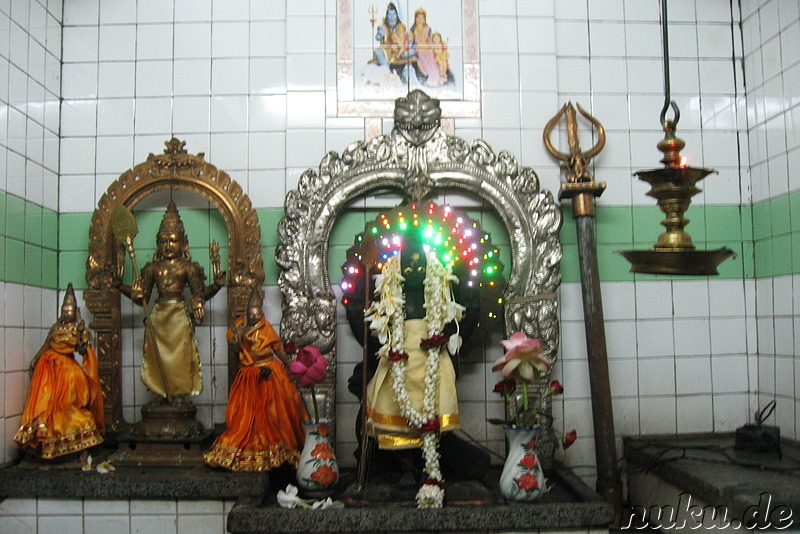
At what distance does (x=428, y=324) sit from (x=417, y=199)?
2.70ft

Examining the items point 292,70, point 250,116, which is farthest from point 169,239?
point 292,70

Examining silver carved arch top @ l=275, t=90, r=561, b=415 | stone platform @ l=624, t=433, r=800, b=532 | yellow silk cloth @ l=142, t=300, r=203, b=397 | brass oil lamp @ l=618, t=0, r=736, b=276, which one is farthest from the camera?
silver carved arch top @ l=275, t=90, r=561, b=415

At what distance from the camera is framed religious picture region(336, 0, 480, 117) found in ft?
12.2

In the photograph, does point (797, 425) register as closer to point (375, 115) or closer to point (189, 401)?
point (375, 115)

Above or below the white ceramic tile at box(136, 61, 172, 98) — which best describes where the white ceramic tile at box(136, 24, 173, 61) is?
above

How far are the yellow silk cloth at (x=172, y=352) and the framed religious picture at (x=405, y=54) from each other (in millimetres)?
1458

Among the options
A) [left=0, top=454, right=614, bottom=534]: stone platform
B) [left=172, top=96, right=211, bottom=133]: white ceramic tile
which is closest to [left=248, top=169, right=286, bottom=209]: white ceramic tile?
[left=172, top=96, right=211, bottom=133]: white ceramic tile

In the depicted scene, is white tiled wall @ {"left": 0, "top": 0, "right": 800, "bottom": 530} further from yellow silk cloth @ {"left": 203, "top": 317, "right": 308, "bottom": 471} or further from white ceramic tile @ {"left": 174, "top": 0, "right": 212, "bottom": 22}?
yellow silk cloth @ {"left": 203, "top": 317, "right": 308, "bottom": 471}

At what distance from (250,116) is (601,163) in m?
2.06

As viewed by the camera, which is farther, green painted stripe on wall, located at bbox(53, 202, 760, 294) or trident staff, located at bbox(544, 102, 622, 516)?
green painted stripe on wall, located at bbox(53, 202, 760, 294)

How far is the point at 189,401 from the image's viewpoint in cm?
361

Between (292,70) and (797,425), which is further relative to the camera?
(292,70)

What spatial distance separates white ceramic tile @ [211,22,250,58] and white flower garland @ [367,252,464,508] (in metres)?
1.71

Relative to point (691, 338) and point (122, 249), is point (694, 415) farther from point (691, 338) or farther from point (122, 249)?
point (122, 249)
